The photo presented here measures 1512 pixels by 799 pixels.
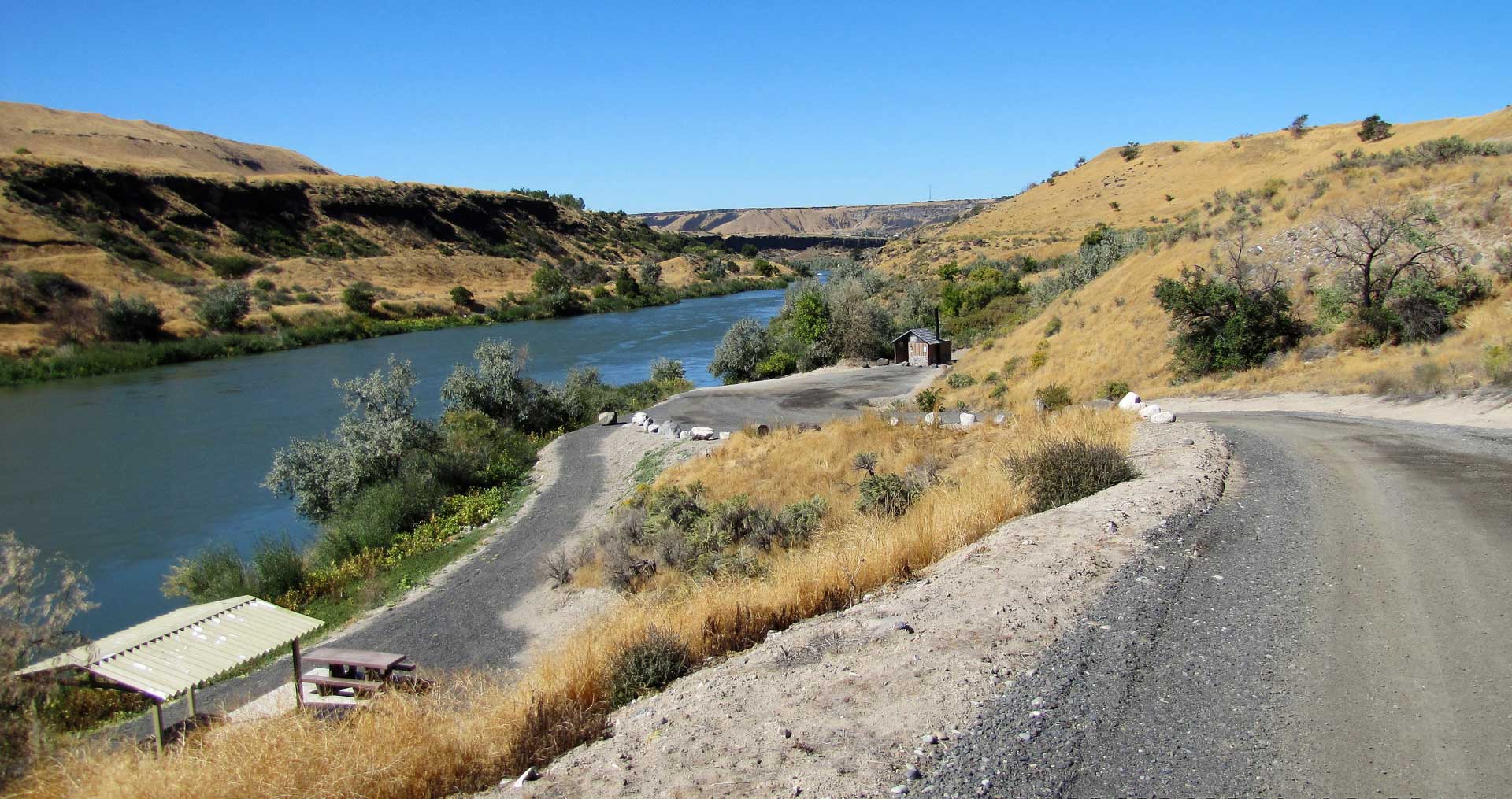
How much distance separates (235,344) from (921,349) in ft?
131

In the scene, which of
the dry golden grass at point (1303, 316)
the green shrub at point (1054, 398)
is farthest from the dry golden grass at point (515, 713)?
the dry golden grass at point (1303, 316)

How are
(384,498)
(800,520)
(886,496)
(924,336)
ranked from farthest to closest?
(924,336) < (384,498) < (800,520) < (886,496)


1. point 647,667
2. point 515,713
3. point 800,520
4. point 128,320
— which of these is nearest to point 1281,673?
point 647,667

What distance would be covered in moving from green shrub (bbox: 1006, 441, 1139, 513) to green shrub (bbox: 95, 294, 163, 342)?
179ft

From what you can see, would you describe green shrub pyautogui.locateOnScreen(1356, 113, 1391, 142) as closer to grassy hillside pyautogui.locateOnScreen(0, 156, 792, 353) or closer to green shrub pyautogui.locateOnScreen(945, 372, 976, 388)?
green shrub pyautogui.locateOnScreen(945, 372, 976, 388)

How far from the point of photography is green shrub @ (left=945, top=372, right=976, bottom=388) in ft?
97.6

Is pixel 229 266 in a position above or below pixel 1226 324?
above

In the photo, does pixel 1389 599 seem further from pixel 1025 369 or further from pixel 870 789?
pixel 1025 369

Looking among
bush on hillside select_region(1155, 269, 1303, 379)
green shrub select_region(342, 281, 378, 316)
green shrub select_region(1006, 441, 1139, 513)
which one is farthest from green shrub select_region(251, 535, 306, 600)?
green shrub select_region(342, 281, 378, 316)

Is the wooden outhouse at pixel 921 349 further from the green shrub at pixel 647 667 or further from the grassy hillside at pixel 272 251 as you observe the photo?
the grassy hillside at pixel 272 251

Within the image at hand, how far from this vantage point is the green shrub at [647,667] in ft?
19.7

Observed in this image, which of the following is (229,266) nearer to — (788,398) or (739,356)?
(739,356)

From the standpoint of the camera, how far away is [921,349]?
40.0m

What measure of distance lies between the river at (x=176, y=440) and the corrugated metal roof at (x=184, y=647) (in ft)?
30.0
